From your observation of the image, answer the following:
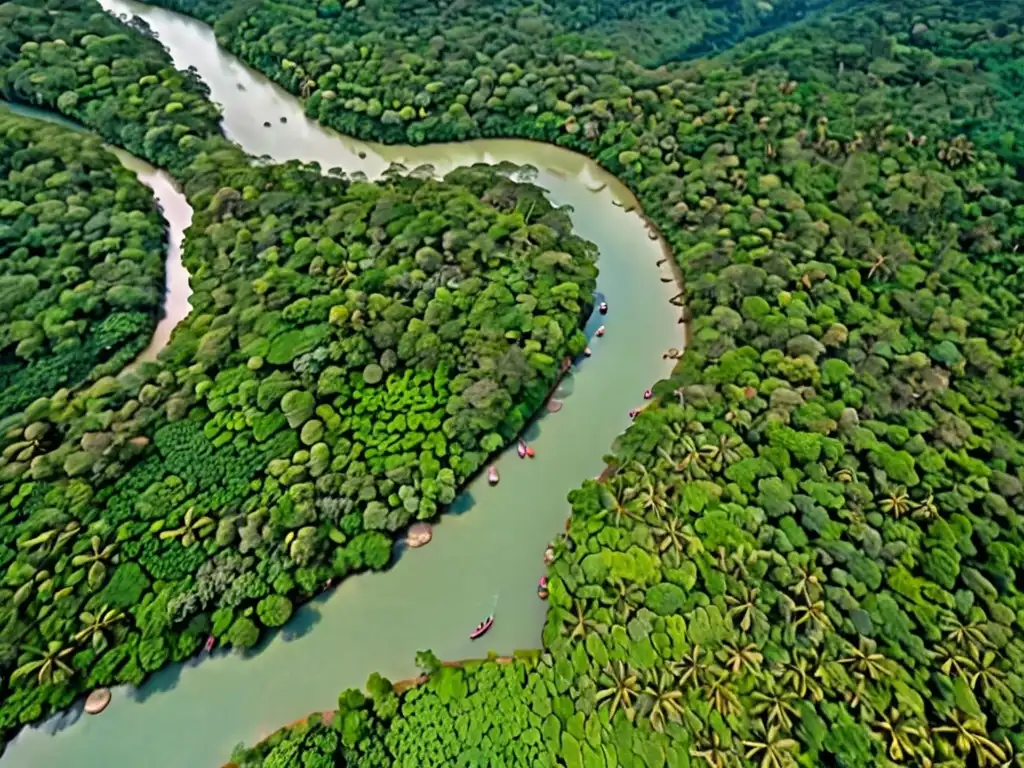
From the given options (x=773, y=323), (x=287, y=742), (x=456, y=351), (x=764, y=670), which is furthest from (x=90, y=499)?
(x=773, y=323)

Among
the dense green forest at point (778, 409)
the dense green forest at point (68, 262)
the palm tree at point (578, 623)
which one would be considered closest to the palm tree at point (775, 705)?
the dense green forest at point (778, 409)

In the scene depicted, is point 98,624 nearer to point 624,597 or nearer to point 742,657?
point 624,597

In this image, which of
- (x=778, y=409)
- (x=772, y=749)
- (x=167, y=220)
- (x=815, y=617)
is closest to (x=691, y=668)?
(x=772, y=749)

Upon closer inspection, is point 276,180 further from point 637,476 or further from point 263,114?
point 637,476

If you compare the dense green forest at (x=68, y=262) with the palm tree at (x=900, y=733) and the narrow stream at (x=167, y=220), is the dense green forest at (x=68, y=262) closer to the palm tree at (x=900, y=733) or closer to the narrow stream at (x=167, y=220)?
the narrow stream at (x=167, y=220)

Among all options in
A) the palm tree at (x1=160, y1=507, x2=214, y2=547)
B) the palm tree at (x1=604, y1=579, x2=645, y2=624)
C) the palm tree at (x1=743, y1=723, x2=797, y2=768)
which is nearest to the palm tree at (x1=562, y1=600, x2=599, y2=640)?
the palm tree at (x1=604, y1=579, x2=645, y2=624)
